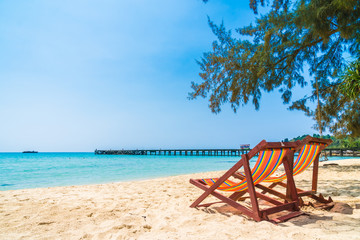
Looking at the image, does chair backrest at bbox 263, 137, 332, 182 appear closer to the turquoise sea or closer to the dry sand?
the dry sand

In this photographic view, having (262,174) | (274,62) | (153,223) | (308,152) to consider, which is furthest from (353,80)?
(153,223)

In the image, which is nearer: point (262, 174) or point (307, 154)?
point (262, 174)

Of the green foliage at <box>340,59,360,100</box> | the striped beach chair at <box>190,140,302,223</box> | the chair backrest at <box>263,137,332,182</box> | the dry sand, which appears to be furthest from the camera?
the green foliage at <box>340,59,360,100</box>

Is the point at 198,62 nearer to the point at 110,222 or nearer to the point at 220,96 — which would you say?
the point at 220,96

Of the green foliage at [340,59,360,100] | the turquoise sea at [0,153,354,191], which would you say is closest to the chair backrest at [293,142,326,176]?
the green foliage at [340,59,360,100]

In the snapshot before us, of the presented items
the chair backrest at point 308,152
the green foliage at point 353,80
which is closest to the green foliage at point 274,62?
the green foliage at point 353,80

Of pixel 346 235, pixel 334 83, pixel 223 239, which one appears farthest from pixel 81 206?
pixel 334 83

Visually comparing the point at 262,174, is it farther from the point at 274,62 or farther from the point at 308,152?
the point at 274,62

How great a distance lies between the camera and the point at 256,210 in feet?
7.57

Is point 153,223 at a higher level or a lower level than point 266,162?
lower

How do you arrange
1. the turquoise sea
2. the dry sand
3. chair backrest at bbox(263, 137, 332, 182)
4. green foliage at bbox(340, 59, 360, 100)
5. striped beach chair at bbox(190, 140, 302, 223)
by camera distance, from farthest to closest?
the turquoise sea
green foliage at bbox(340, 59, 360, 100)
chair backrest at bbox(263, 137, 332, 182)
striped beach chair at bbox(190, 140, 302, 223)
the dry sand

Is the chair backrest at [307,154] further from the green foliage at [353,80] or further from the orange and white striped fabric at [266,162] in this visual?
the green foliage at [353,80]

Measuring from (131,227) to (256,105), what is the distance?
21.1 ft

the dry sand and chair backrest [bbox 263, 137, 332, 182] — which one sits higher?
chair backrest [bbox 263, 137, 332, 182]
